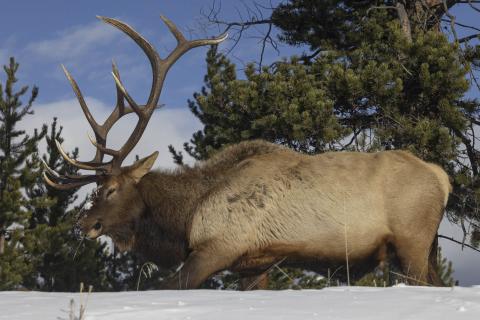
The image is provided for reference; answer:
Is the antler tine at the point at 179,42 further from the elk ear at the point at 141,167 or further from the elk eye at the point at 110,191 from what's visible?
the elk eye at the point at 110,191

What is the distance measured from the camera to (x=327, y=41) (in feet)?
43.5

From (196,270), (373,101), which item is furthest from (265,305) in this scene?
(373,101)

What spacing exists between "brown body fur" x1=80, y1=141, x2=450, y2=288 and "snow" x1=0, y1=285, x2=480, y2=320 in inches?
108

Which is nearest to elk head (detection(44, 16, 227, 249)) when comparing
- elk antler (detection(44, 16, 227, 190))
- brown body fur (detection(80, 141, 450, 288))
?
elk antler (detection(44, 16, 227, 190))

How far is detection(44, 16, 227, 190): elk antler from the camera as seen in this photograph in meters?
7.32

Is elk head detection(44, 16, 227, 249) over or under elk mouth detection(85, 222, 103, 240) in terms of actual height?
over

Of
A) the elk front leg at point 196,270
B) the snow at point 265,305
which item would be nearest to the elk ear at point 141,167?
the elk front leg at point 196,270

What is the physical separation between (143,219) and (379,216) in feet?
7.92

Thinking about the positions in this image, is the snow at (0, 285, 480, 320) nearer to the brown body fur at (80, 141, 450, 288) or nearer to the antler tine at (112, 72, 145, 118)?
the brown body fur at (80, 141, 450, 288)

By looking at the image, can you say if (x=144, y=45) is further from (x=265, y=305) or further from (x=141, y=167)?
(x=265, y=305)

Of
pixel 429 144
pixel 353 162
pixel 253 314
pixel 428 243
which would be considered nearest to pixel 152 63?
pixel 353 162

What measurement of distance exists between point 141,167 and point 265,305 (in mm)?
4332

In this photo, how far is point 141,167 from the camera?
7273mm

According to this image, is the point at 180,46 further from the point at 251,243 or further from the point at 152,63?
the point at 251,243
